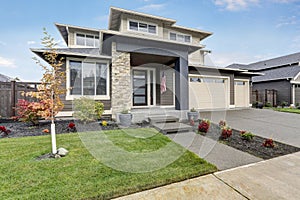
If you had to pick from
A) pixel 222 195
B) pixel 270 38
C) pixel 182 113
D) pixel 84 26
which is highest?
pixel 84 26

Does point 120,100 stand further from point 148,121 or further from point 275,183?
point 275,183

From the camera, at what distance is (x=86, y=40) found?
1316 centimetres

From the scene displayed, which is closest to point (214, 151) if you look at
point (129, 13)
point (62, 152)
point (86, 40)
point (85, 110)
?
point (62, 152)

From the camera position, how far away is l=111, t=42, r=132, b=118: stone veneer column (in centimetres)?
679

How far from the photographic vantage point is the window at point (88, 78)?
317 inches

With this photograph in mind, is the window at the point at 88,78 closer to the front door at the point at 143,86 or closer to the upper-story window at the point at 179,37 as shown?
the front door at the point at 143,86

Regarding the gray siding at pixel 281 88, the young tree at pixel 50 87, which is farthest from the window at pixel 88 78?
the gray siding at pixel 281 88

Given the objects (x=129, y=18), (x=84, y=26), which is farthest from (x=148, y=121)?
(x=84, y=26)

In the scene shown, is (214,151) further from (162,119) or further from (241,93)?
(241,93)

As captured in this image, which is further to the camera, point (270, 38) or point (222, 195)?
point (270, 38)

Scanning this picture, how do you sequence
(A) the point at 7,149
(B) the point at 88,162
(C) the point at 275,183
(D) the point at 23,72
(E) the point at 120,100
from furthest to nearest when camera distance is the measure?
(D) the point at 23,72, (E) the point at 120,100, (A) the point at 7,149, (B) the point at 88,162, (C) the point at 275,183

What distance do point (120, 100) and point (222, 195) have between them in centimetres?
535

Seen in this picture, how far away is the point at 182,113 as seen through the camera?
7578mm

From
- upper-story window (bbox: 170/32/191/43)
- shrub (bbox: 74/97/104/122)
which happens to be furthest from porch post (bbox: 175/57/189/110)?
upper-story window (bbox: 170/32/191/43)
